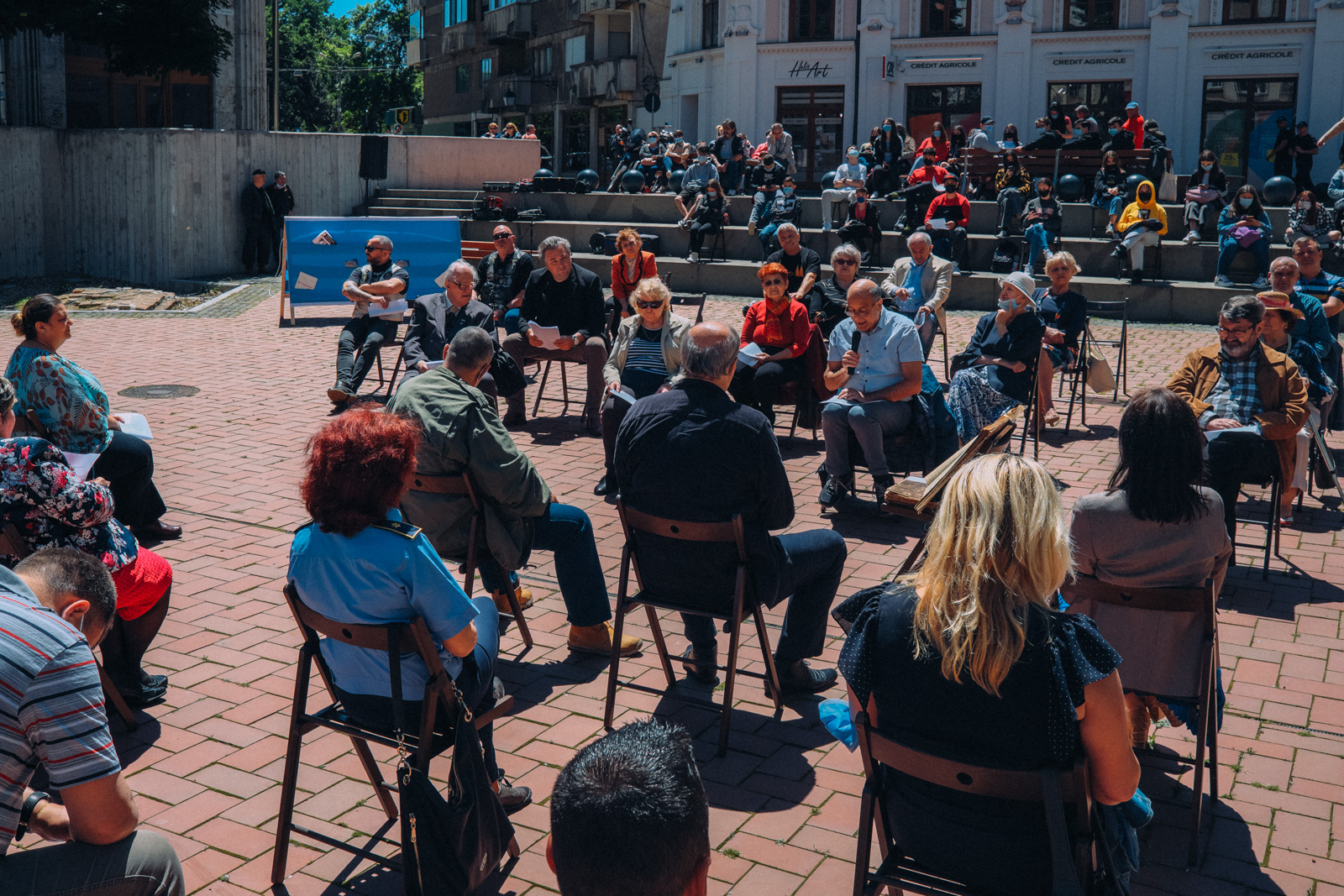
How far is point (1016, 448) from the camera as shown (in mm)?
9328

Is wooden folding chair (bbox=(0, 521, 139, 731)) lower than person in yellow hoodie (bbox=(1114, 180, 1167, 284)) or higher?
lower

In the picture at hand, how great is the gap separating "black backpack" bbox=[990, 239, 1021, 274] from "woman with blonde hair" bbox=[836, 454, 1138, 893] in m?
16.3

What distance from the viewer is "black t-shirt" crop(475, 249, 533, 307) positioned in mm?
10914

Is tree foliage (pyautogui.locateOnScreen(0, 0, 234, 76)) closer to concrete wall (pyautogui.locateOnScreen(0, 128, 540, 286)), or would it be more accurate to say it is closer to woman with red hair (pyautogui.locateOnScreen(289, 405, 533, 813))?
concrete wall (pyautogui.locateOnScreen(0, 128, 540, 286))

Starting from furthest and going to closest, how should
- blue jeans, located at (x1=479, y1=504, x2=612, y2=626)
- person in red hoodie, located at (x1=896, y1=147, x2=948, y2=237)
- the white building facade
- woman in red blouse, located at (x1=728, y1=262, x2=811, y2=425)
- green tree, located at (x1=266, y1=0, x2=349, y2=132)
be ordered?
green tree, located at (x1=266, y1=0, x2=349, y2=132), the white building facade, person in red hoodie, located at (x1=896, y1=147, x2=948, y2=237), woman in red blouse, located at (x1=728, y1=262, x2=811, y2=425), blue jeans, located at (x1=479, y1=504, x2=612, y2=626)

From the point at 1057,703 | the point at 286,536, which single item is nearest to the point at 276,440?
the point at 286,536

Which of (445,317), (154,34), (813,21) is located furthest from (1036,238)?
(813,21)

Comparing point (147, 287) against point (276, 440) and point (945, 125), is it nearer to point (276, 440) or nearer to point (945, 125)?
point (276, 440)

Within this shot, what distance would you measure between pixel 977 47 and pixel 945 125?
2.18 m

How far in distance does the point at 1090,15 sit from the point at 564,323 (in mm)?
25929

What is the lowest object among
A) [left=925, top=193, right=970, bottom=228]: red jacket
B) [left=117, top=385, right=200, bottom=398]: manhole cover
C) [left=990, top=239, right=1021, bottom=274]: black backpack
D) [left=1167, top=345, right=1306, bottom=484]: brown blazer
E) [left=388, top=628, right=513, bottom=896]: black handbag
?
[left=388, top=628, right=513, bottom=896]: black handbag

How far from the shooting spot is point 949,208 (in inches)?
720

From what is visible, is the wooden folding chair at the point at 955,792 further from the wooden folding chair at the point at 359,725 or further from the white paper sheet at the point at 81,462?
the white paper sheet at the point at 81,462

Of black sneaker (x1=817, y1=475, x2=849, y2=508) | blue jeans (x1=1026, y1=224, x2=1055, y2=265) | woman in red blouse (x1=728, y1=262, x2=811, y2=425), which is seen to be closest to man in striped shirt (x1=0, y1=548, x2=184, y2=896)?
black sneaker (x1=817, y1=475, x2=849, y2=508)
